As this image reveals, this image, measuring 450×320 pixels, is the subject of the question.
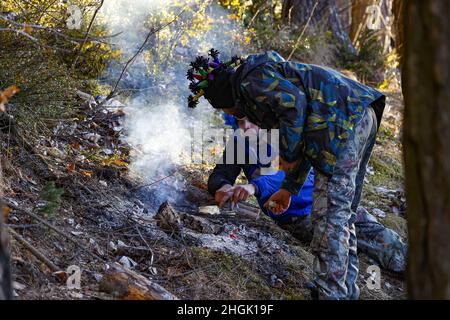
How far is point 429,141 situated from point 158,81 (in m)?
5.16

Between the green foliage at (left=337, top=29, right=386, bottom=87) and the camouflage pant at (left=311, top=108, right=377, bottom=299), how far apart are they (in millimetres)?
6326

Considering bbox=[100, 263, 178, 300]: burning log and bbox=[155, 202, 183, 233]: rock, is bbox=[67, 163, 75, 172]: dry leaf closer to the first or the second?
bbox=[155, 202, 183, 233]: rock

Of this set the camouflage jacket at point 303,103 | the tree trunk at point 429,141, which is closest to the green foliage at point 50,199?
the camouflage jacket at point 303,103

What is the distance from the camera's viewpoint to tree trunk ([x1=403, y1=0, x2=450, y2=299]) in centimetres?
197

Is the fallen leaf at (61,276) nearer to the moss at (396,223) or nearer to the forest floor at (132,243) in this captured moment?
the forest floor at (132,243)

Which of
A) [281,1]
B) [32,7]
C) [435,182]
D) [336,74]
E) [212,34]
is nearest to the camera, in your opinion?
[435,182]

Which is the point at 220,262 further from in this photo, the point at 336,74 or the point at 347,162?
the point at 336,74

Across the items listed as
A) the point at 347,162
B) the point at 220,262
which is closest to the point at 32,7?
the point at 220,262

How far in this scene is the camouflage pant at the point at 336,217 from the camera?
354 centimetres

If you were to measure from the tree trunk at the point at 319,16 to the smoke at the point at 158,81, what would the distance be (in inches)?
86.9

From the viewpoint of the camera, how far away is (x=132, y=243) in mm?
4051

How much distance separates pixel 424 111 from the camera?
→ 6.63 feet

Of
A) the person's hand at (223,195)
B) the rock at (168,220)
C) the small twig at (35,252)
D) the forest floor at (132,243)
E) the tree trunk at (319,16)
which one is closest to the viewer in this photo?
the small twig at (35,252)
